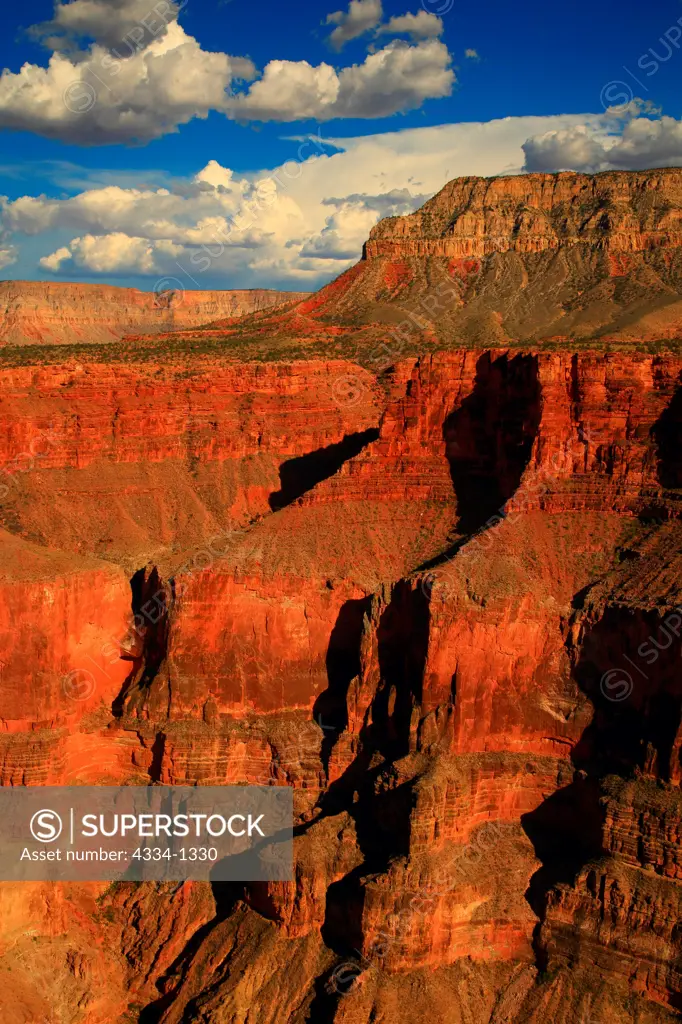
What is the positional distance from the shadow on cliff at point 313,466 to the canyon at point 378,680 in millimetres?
307

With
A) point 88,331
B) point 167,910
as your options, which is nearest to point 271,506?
point 167,910

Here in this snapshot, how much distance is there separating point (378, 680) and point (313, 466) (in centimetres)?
2266

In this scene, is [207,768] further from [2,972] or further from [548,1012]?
[548,1012]

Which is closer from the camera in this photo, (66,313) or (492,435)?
(492,435)

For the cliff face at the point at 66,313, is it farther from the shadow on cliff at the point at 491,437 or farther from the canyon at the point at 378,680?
the shadow on cliff at the point at 491,437

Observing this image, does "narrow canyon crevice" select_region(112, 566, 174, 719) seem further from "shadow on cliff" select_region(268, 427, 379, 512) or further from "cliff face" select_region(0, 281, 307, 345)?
"cliff face" select_region(0, 281, 307, 345)

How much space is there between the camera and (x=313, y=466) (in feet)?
226

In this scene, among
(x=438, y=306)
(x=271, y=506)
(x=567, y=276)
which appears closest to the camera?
(x=271, y=506)

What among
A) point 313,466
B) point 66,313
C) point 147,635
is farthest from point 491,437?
point 66,313

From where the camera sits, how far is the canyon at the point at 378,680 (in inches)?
1599

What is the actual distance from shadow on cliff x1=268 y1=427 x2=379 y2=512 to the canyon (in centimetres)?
31

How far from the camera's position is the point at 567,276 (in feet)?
381

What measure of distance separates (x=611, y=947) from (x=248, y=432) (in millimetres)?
38765

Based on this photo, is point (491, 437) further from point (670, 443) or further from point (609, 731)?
point (609, 731)
